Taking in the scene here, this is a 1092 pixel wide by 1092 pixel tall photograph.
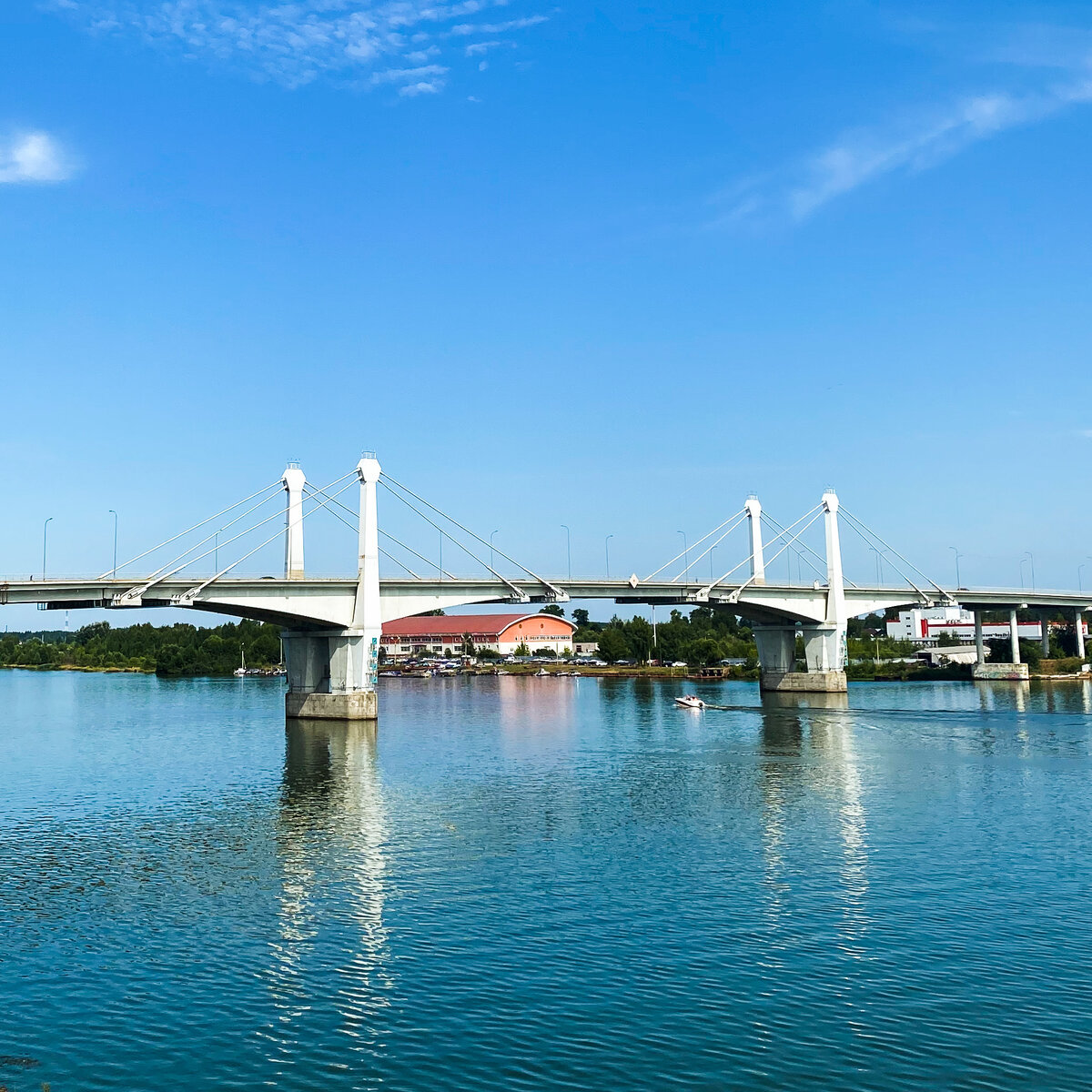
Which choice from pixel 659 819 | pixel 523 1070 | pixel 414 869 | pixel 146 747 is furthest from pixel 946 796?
pixel 146 747

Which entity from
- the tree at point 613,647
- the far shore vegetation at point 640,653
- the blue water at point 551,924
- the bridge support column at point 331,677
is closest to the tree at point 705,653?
the far shore vegetation at point 640,653

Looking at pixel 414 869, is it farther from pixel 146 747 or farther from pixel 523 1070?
pixel 146 747

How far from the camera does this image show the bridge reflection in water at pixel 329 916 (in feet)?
56.8

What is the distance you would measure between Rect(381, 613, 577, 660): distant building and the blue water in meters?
123

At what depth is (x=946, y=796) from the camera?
37719 mm

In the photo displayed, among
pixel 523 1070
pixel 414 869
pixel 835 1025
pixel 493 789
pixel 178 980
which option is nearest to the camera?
pixel 523 1070

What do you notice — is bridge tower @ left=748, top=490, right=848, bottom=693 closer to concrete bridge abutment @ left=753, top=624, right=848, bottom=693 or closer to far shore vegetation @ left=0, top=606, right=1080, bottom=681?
concrete bridge abutment @ left=753, top=624, right=848, bottom=693

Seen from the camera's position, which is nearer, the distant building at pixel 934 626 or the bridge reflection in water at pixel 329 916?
the bridge reflection in water at pixel 329 916

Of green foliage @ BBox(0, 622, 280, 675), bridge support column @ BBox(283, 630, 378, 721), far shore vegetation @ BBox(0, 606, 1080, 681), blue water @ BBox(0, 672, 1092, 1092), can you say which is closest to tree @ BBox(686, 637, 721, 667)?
far shore vegetation @ BBox(0, 606, 1080, 681)

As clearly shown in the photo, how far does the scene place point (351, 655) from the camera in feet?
223

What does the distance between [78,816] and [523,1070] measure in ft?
85.6

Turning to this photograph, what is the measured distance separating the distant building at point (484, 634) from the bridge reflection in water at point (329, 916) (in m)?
127

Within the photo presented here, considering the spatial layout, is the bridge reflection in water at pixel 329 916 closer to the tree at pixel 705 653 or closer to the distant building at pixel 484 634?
the tree at pixel 705 653

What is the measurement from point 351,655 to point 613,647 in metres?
89.4
